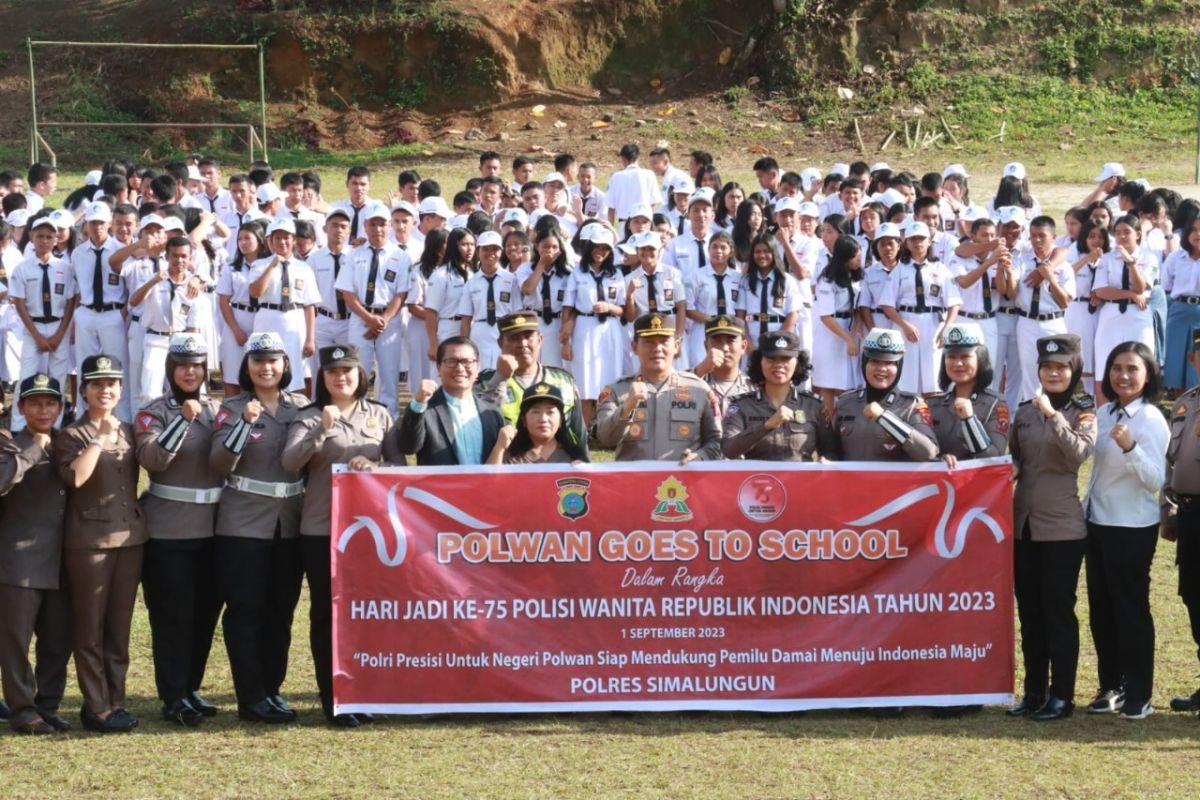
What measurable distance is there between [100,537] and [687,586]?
105 inches

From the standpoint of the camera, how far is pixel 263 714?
7707mm

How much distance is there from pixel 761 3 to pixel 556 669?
98.9 feet

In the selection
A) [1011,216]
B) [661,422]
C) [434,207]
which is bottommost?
[661,422]

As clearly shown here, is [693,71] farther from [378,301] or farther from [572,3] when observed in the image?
[378,301]

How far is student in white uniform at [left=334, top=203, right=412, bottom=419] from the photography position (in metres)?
14.1

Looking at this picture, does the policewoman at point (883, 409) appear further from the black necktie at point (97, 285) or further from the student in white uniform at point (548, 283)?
the black necktie at point (97, 285)

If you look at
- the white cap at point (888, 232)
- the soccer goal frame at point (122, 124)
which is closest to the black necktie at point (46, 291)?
the white cap at point (888, 232)

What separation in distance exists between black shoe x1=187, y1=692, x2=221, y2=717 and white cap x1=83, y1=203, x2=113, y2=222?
6980 millimetres

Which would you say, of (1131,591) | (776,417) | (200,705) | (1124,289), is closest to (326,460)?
(200,705)

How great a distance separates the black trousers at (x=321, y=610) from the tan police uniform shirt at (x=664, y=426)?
1.56 m

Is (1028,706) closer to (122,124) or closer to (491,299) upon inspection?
(491,299)

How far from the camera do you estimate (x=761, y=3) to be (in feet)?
118

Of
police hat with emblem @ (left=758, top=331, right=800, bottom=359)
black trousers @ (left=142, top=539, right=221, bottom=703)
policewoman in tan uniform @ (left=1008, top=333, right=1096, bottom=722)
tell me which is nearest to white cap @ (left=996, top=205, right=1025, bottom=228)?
police hat with emblem @ (left=758, top=331, right=800, bottom=359)

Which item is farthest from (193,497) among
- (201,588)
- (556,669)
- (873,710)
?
(873,710)
